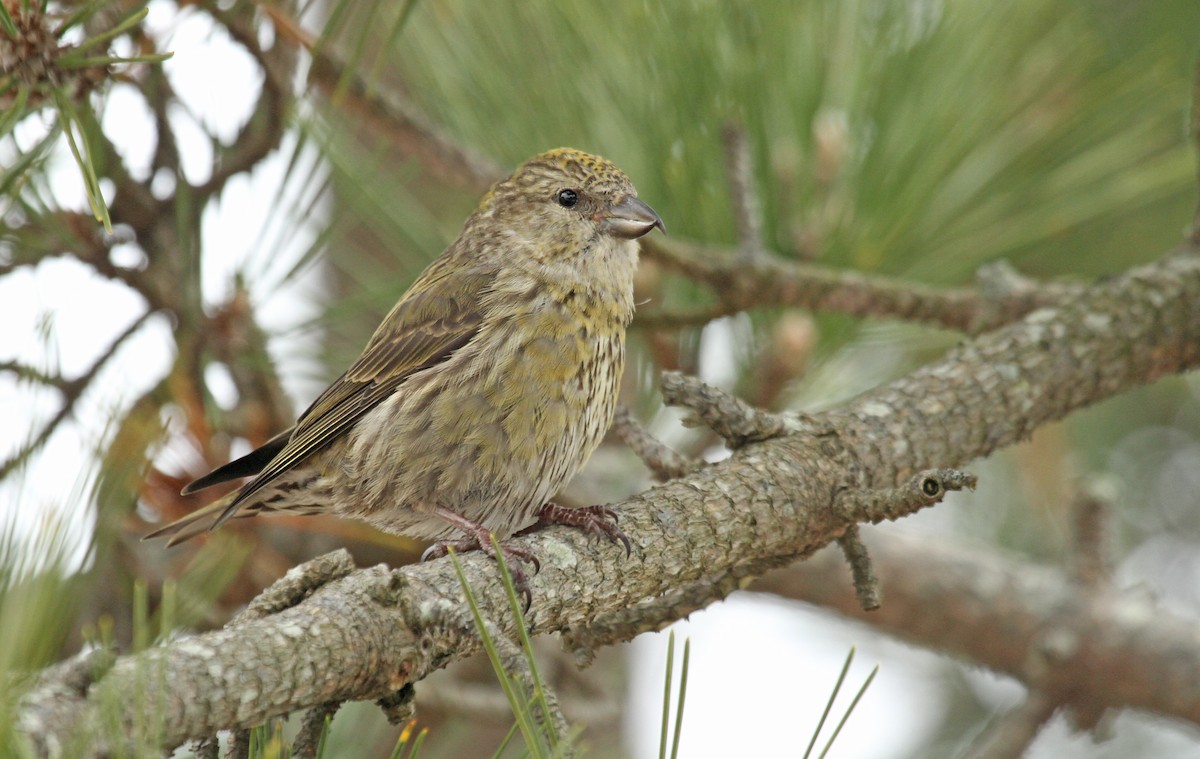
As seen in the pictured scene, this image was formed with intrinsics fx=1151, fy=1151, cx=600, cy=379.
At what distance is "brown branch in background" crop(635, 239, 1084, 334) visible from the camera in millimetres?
3178

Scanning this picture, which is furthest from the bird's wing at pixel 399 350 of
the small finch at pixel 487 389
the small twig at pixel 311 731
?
the small twig at pixel 311 731

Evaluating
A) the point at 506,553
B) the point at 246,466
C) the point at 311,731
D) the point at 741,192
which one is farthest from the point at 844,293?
the point at 311,731

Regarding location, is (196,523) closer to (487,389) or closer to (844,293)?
(487,389)

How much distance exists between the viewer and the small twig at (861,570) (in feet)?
7.35

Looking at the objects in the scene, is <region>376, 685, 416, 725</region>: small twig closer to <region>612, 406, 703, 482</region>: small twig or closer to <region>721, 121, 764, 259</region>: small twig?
<region>612, 406, 703, 482</region>: small twig

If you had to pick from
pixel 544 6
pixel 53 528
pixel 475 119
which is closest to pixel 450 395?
pixel 475 119

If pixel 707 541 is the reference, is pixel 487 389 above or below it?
above

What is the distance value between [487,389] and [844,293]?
1024 mm

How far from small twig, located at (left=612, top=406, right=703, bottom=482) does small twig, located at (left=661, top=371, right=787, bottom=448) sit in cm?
10

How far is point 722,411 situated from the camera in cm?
254

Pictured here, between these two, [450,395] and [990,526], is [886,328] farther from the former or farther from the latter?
[990,526]

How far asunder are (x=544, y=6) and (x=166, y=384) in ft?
5.30

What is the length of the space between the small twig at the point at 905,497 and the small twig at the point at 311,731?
1.04m

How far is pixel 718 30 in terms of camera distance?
11.6 ft
